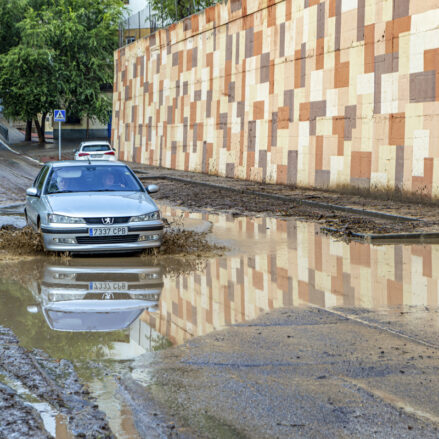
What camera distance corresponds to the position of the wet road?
4746 mm

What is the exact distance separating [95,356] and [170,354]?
0.55 metres

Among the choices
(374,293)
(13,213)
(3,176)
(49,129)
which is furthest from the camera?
(49,129)

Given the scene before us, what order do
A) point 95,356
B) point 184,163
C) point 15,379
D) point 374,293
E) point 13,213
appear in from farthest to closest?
point 184,163
point 13,213
point 374,293
point 95,356
point 15,379

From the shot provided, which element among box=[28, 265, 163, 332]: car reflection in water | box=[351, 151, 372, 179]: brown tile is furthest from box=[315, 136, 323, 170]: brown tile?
box=[28, 265, 163, 332]: car reflection in water

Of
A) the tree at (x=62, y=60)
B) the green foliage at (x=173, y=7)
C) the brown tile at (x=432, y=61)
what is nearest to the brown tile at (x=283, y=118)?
the brown tile at (x=432, y=61)

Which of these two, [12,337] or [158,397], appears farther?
[12,337]

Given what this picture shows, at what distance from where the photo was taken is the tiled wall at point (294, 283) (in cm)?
783

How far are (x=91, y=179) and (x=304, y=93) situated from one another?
50.0ft

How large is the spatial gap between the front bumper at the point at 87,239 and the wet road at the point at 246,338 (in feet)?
0.66

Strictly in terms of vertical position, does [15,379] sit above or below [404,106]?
below

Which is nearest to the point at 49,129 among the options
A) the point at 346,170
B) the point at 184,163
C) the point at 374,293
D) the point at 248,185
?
the point at 184,163

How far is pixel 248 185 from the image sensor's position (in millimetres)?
28469

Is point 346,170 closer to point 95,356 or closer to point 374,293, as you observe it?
point 374,293

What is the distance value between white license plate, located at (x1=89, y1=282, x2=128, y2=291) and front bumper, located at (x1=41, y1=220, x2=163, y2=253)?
1.81 m
